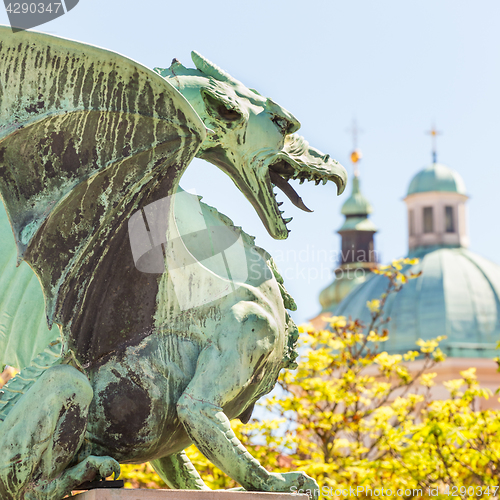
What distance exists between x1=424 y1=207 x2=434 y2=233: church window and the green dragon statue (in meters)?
44.2

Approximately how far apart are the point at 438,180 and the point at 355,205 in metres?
16.5

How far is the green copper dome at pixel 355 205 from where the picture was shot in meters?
64.9

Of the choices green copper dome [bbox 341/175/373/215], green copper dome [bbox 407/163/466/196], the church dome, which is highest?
green copper dome [bbox 341/175/373/215]

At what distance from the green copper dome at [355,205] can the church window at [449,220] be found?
16.3 m

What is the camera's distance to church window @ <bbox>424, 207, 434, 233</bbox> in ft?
157

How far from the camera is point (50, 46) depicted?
3.98 meters

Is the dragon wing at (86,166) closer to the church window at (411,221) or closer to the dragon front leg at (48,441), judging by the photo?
the dragon front leg at (48,441)

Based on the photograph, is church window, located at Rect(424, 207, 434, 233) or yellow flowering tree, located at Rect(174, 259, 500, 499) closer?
yellow flowering tree, located at Rect(174, 259, 500, 499)

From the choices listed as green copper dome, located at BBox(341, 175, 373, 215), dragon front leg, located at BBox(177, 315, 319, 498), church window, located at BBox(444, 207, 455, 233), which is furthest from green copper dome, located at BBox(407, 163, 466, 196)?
dragon front leg, located at BBox(177, 315, 319, 498)

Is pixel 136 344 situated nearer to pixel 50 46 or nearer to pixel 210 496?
pixel 210 496

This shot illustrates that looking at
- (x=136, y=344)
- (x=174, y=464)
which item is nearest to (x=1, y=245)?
(x=136, y=344)

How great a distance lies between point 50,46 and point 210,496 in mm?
2173

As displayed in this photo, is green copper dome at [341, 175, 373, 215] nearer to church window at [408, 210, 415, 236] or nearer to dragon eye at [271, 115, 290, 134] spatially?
church window at [408, 210, 415, 236]

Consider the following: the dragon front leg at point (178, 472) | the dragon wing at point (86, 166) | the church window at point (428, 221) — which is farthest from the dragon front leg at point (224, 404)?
the church window at point (428, 221)
